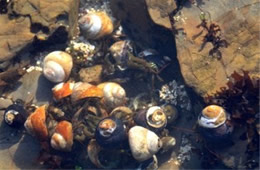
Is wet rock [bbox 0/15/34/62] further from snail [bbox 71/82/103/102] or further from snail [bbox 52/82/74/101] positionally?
snail [bbox 71/82/103/102]

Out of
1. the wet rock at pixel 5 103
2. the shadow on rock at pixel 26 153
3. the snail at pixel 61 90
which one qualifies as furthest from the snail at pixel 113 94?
the wet rock at pixel 5 103

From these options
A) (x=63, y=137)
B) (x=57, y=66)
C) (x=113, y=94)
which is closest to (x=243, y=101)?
(x=113, y=94)

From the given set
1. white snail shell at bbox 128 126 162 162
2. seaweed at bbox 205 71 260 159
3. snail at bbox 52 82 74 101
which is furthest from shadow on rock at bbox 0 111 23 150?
seaweed at bbox 205 71 260 159

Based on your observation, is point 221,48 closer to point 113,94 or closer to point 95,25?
point 113,94

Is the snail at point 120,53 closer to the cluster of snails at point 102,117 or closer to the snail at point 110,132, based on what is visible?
the cluster of snails at point 102,117

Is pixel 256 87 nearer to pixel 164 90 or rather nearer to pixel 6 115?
pixel 164 90

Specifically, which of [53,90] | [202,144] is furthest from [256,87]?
[53,90]
